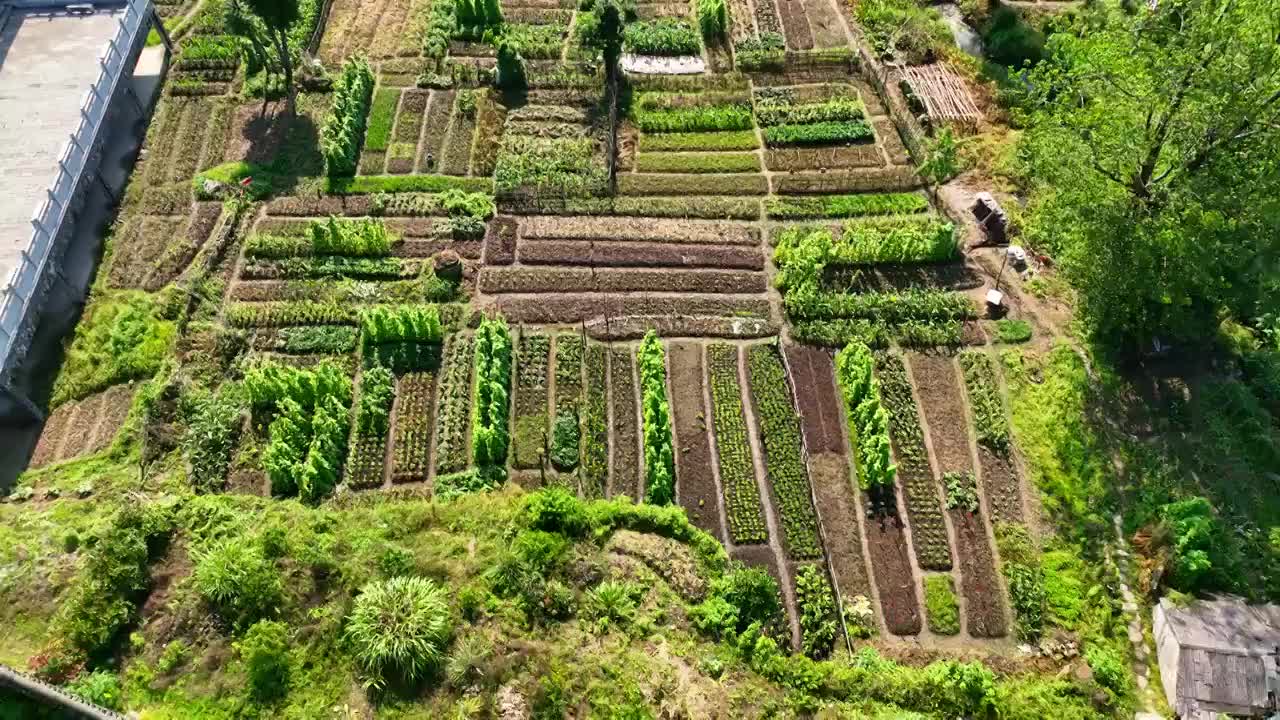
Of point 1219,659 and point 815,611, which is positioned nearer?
point 1219,659

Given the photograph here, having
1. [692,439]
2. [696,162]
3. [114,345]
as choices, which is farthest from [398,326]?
[696,162]

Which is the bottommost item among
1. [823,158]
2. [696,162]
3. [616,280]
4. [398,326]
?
[398,326]

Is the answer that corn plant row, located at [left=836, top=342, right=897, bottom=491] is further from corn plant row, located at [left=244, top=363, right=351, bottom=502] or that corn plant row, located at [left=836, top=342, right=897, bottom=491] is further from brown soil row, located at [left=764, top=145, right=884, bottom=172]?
corn plant row, located at [left=244, top=363, right=351, bottom=502]

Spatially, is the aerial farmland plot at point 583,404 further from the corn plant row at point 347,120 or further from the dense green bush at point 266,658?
the corn plant row at point 347,120

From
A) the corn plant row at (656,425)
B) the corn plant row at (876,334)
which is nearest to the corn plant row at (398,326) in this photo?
the corn plant row at (656,425)

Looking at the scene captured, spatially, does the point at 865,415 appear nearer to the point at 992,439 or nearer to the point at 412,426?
the point at 992,439

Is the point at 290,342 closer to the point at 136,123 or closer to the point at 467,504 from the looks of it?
the point at 467,504

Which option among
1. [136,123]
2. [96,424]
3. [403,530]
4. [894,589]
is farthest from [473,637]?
[136,123]
